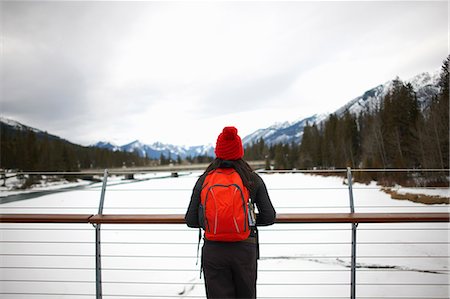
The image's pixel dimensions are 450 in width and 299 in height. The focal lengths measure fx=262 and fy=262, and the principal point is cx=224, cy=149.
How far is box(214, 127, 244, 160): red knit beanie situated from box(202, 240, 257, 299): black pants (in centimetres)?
60

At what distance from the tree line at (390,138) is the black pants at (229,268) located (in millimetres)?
5232

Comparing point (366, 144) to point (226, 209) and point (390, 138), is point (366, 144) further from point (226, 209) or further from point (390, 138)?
point (226, 209)

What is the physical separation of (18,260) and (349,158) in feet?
140

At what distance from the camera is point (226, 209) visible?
1729 mm

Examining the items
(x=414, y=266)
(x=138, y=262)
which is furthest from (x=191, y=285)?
(x=414, y=266)

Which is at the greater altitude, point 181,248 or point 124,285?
point 124,285

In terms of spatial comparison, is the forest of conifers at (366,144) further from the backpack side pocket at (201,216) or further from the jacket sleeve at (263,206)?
the backpack side pocket at (201,216)

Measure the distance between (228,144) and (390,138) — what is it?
95.2 feet

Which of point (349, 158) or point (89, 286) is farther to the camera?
point (349, 158)

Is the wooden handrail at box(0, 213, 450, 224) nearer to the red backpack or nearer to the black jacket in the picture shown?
the black jacket

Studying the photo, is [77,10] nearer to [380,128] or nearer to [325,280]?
[325,280]

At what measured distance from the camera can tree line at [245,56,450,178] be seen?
10.2m

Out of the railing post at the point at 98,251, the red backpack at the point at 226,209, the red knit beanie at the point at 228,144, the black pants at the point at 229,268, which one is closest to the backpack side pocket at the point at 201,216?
the red backpack at the point at 226,209

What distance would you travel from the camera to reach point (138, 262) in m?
5.44
